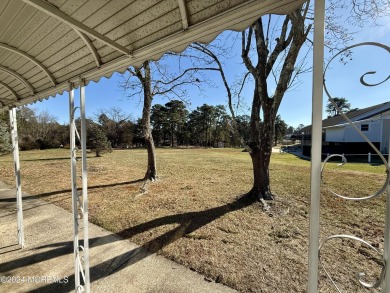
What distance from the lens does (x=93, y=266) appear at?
304 cm

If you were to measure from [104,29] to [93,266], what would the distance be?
123 inches

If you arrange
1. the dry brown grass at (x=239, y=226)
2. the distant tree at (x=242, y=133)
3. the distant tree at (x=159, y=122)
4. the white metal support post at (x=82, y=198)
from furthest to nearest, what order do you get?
the distant tree at (x=159, y=122)
the distant tree at (x=242, y=133)
the dry brown grass at (x=239, y=226)
the white metal support post at (x=82, y=198)

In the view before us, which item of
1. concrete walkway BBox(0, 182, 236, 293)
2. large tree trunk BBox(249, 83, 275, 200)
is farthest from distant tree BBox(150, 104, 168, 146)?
concrete walkway BBox(0, 182, 236, 293)

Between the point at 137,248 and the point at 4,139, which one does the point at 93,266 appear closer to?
the point at 137,248

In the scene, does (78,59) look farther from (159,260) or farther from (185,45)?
(159,260)

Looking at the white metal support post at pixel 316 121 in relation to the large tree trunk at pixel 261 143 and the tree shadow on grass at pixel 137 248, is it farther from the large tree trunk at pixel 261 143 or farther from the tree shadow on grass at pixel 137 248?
the large tree trunk at pixel 261 143

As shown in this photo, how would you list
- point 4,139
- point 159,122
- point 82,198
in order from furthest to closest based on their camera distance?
point 159,122 < point 4,139 < point 82,198

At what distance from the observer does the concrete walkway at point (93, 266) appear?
103 inches

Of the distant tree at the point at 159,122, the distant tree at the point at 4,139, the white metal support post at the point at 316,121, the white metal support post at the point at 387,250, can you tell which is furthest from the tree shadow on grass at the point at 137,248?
the distant tree at the point at 159,122

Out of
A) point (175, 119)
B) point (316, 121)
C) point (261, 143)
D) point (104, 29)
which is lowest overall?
point (261, 143)

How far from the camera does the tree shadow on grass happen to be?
291 centimetres

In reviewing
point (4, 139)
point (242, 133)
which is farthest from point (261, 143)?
point (4, 139)

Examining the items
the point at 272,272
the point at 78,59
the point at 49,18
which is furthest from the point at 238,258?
the point at 49,18

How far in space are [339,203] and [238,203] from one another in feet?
8.47
